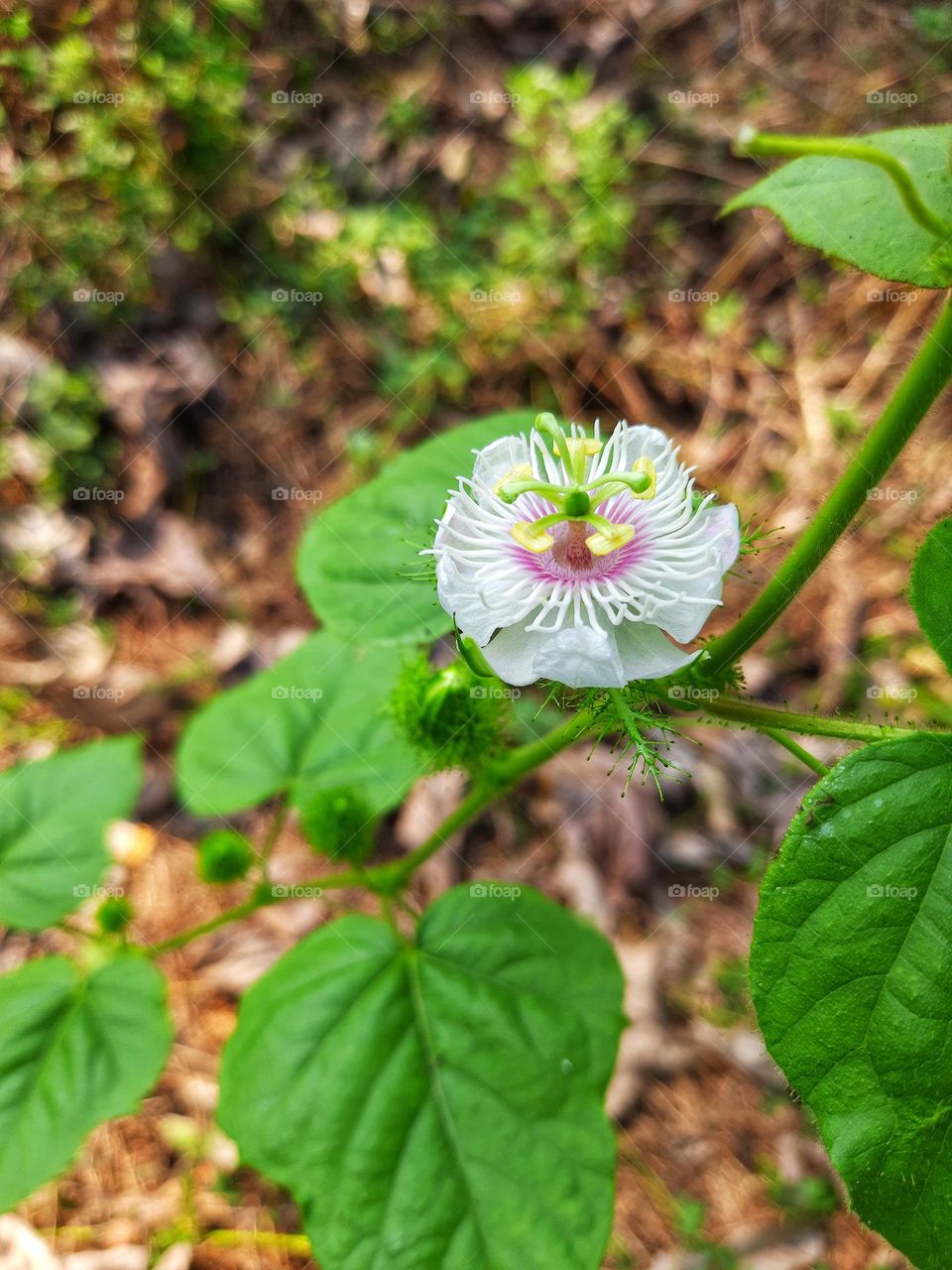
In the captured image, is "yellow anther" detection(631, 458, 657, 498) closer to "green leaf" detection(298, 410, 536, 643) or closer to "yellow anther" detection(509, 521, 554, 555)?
"yellow anther" detection(509, 521, 554, 555)

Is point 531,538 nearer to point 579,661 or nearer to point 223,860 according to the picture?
point 579,661

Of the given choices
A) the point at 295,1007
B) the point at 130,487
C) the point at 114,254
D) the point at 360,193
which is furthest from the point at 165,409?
the point at 295,1007

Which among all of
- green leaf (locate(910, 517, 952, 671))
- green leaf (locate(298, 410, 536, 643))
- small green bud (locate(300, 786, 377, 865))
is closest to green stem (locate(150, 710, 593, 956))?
small green bud (locate(300, 786, 377, 865))

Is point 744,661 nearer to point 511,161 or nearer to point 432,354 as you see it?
point 432,354

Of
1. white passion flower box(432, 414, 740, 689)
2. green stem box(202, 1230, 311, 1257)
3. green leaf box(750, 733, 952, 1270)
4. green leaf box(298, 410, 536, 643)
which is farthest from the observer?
green stem box(202, 1230, 311, 1257)

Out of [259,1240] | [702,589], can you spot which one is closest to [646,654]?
[702,589]

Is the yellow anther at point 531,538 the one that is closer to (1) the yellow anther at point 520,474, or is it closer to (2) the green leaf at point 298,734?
(1) the yellow anther at point 520,474
